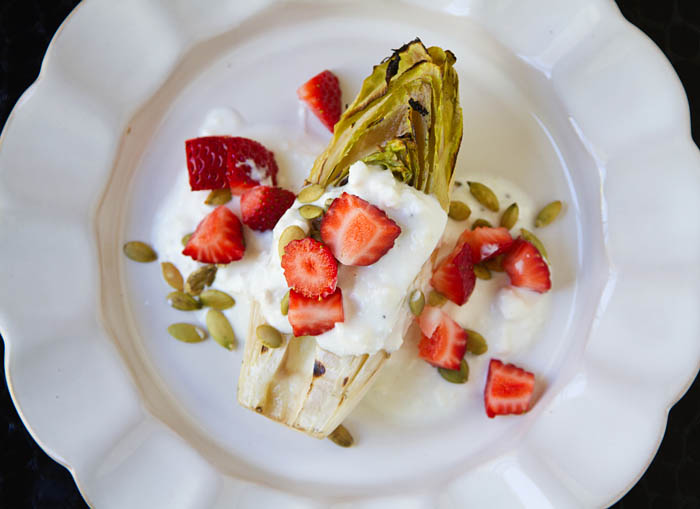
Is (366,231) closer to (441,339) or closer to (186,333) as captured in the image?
(441,339)

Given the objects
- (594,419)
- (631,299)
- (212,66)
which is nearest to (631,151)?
(631,299)

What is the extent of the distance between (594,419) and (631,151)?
86 cm

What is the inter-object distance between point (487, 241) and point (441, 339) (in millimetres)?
351

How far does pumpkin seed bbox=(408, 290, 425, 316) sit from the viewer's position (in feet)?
5.88

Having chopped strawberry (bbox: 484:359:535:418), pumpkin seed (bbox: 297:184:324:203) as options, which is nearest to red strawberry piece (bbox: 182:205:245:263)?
pumpkin seed (bbox: 297:184:324:203)

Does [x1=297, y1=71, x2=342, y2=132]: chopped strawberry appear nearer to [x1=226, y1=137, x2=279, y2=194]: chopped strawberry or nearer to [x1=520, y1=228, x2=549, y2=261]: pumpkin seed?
[x1=226, y1=137, x2=279, y2=194]: chopped strawberry

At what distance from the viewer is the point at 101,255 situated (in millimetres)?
2090

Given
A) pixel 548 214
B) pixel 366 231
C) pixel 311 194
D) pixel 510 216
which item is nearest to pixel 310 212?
pixel 311 194

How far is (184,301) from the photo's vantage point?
205cm

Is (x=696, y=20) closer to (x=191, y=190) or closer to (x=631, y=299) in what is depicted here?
(x=631, y=299)

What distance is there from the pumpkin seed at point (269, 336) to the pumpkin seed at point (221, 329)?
291 mm

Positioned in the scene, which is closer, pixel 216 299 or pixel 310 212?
pixel 310 212

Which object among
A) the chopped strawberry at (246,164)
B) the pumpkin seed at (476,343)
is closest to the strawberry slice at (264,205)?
the chopped strawberry at (246,164)

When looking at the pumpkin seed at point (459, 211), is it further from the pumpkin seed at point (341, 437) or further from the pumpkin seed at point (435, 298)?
the pumpkin seed at point (341, 437)
